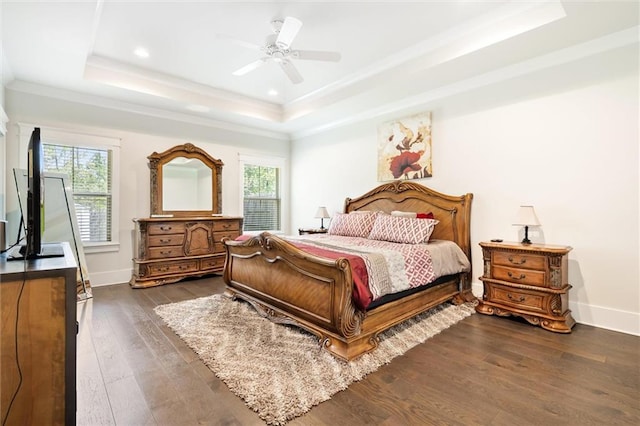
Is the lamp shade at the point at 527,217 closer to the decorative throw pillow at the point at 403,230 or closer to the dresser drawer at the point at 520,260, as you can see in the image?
the dresser drawer at the point at 520,260

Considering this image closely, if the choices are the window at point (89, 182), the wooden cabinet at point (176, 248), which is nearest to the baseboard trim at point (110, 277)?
the wooden cabinet at point (176, 248)

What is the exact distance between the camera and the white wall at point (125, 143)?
3.94m

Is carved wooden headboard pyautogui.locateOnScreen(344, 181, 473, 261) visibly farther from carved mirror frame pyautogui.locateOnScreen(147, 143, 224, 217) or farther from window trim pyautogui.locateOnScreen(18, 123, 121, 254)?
window trim pyautogui.locateOnScreen(18, 123, 121, 254)

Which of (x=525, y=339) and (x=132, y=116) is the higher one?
(x=132, y=116)

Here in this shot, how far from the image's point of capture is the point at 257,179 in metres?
6.24

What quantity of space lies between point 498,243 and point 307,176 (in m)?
3.85

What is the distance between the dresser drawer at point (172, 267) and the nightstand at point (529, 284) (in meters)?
3.97

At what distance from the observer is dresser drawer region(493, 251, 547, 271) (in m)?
2.96

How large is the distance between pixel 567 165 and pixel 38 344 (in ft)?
14.0

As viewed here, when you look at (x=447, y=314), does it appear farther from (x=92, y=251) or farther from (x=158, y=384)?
(x=92, y=251)

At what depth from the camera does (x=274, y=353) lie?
93.5 inches

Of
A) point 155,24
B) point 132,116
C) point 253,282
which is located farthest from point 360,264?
point 132,116

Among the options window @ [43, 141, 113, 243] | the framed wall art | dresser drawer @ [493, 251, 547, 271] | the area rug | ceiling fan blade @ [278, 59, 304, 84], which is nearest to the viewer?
the area rug

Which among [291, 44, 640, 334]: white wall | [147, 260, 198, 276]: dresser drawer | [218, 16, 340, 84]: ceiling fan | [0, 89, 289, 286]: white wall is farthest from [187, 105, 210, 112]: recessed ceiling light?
[291, 44, 640, 334]: white wall
